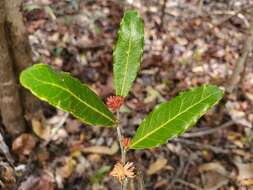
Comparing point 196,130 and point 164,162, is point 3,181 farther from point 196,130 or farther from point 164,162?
point 196,130

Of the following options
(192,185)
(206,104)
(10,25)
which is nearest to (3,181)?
(10,25)

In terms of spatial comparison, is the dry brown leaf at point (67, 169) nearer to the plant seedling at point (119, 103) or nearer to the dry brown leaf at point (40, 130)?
the dry brown leaf at point (40, 130)

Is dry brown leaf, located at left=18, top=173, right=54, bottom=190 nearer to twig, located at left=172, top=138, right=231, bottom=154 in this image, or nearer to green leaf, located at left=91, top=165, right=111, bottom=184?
green leaf, located at left=91, top=165, right=111, bottom=184

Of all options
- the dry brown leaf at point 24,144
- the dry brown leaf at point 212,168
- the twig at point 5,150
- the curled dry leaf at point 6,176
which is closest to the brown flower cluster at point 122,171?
the curled dry leaf at point 6,176

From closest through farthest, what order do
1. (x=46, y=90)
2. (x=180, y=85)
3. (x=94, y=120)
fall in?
(x=46, y=90), (x=94, y=120), (x=180, y=85)

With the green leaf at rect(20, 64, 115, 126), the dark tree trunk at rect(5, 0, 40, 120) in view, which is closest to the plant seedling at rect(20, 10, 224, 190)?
the green leaf at rect(20, 64, 115, 126)
